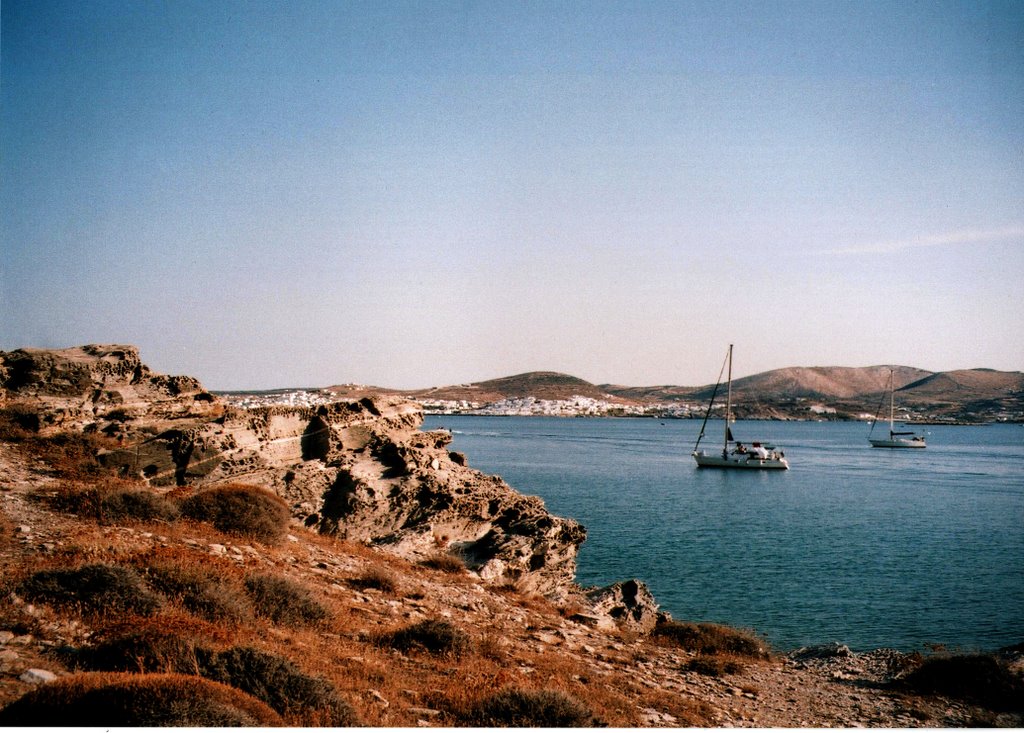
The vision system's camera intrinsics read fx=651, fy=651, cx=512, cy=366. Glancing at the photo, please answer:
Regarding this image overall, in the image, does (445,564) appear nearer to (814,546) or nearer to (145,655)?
(145,655)

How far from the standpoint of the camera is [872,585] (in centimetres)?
2241

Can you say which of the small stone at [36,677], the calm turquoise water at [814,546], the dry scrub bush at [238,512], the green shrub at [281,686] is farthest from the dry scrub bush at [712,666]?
the small stone at [36,677]

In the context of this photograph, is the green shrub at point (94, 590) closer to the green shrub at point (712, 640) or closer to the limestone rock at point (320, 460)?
the limestone rock at point (320, 460)

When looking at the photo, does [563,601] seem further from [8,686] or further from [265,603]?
[8,686]

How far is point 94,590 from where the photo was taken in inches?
269

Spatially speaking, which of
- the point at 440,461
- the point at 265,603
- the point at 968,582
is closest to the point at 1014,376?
the point at 968,582

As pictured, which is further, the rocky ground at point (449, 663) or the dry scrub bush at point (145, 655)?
the rocky ground at point (449, 663)

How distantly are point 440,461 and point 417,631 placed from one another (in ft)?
29.4

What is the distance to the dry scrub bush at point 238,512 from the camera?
1135 cm

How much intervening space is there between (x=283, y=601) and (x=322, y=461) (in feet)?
25.0

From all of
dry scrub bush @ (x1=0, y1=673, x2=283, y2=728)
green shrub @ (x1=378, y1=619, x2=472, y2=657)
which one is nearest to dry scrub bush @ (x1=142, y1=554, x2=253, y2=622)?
green shrub @ (x1=378, y1=619, x2=472, y2=657)

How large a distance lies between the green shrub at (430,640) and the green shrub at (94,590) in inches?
111

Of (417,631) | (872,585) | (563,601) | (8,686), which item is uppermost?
(8,686)

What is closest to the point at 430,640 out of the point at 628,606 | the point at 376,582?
the point at 376,582
